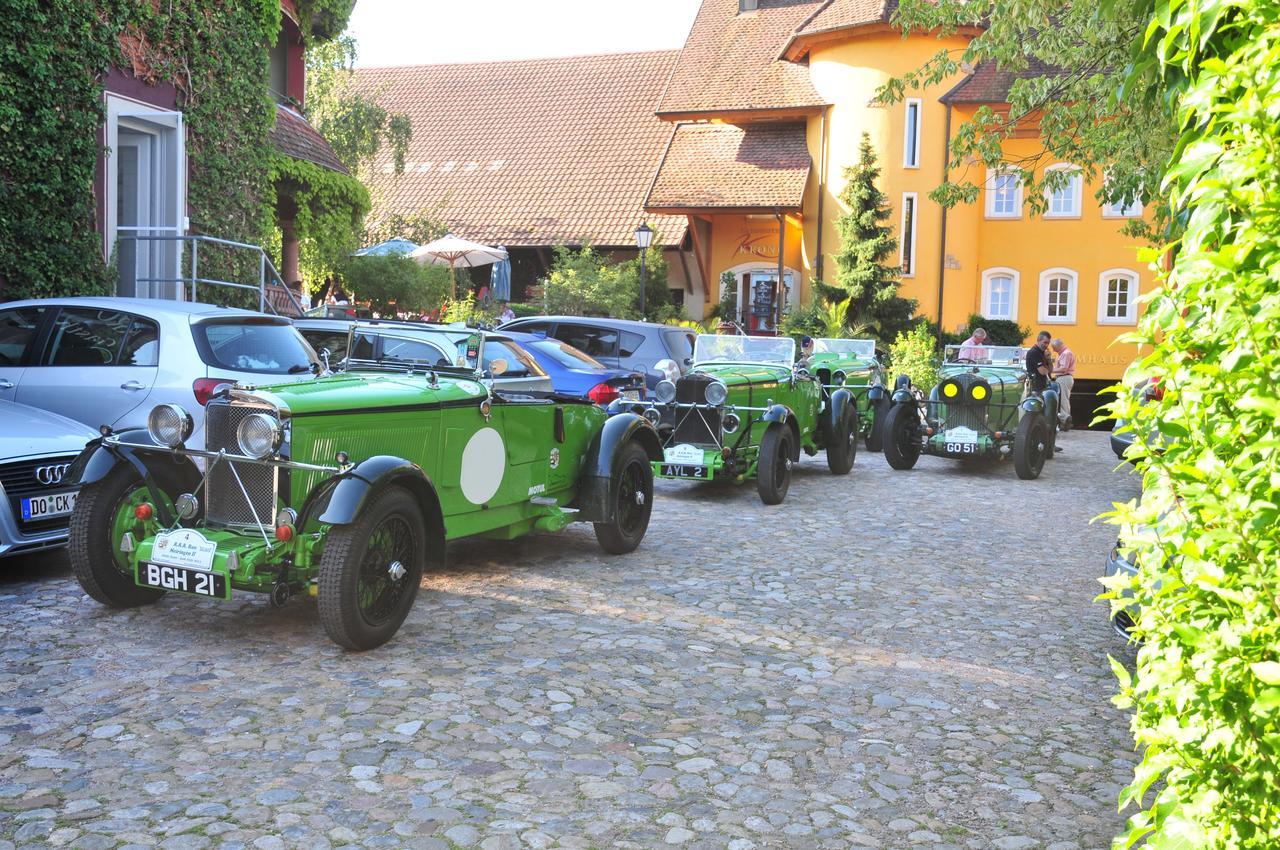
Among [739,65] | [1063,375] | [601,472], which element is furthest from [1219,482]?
[739,65]

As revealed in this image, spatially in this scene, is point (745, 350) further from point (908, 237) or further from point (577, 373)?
point (908, 237)

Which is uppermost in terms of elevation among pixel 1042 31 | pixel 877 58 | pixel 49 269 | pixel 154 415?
pixel 877 58

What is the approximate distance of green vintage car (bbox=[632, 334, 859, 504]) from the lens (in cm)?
1131

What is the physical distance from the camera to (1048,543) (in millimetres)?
9820

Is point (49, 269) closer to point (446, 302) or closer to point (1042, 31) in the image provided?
point (1042, 31)

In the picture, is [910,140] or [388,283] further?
[910,140]

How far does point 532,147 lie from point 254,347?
31626 millimetres

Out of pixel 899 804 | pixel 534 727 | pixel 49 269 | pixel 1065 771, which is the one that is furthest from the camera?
pixel 49 269

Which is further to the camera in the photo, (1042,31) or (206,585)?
(1042,31)

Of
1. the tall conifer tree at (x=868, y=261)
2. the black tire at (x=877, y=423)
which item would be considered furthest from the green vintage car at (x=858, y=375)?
the tall conifer tree at (x=868, y=261)

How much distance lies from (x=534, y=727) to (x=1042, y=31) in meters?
11.3

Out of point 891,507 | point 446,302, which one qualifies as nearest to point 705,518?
point 891,507

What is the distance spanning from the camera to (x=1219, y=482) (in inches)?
87.1

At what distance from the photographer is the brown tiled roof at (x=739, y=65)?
110ft
